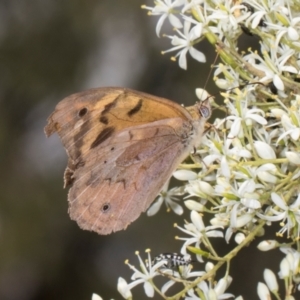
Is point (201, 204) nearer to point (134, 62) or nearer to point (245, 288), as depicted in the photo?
point (245, 288)

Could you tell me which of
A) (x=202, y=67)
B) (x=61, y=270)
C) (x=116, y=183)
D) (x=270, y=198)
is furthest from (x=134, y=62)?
(x=270, y=198)

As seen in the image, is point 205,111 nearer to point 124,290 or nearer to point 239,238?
point 239,238

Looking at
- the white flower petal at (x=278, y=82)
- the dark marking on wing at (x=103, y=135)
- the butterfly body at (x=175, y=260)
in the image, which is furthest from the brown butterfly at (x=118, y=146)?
the white flower petal at (x=278, y=82)

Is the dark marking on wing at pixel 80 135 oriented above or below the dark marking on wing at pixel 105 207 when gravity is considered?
above

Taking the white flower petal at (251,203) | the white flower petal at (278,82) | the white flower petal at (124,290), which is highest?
the white flower petal at (278,82)

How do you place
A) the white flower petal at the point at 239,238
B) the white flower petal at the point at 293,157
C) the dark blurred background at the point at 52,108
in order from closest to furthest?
1. the white flower petal at the point at 293,157
2. the white flower petal at the point at 239,238
3. the dark blurred background at the point at 52,108

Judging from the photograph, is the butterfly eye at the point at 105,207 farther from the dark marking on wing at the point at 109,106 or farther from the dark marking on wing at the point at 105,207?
the dark marking on wing at the point at 109,106

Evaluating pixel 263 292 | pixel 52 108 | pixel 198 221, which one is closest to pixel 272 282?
pixel 263 292

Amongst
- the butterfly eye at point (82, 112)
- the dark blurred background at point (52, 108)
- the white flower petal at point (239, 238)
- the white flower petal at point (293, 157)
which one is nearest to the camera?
the white flower petal at point (293, 157)
